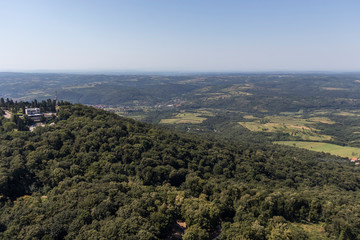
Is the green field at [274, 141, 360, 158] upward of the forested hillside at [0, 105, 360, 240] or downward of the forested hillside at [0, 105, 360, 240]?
downward

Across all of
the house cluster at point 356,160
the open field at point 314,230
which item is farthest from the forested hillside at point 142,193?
the house cluster at point 356,160

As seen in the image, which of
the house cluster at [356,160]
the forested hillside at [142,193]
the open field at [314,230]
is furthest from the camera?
the house cluster at [356,160]

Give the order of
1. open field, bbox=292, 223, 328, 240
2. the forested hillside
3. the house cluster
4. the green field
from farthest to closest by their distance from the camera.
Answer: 1. the green field
2. the house cluster
3. open field, bbox=292, 223, 328, 240
4. the forested hillside

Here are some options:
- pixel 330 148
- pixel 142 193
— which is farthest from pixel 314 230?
pixel 330 148

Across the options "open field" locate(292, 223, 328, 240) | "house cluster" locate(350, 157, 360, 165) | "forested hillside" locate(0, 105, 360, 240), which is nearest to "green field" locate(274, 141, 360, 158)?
"house cluster" locate(350, 157, 360, 165)

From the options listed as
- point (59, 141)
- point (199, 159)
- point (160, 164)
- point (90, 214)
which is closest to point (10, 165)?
point (59, 141)

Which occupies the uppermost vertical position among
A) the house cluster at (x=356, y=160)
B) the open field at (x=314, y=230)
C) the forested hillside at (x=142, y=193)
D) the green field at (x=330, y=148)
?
the forested hillside at (x=142, y=193)

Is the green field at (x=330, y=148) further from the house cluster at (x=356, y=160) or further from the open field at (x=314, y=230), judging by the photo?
the open field at (x=314, y=230)

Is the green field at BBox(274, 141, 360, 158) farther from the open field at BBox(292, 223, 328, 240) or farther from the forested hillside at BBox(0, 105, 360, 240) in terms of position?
the open field at BBox(292, 223, 328, 240)

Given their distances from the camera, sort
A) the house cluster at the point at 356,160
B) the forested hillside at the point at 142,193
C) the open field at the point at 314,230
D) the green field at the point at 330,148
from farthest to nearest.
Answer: the green field at the point at 330,148
the house cluster at the point at 356,160
the open field at the point at 314,230
the forested hillside at the point at 142,193

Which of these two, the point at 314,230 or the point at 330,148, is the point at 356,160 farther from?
the point at 314,230
